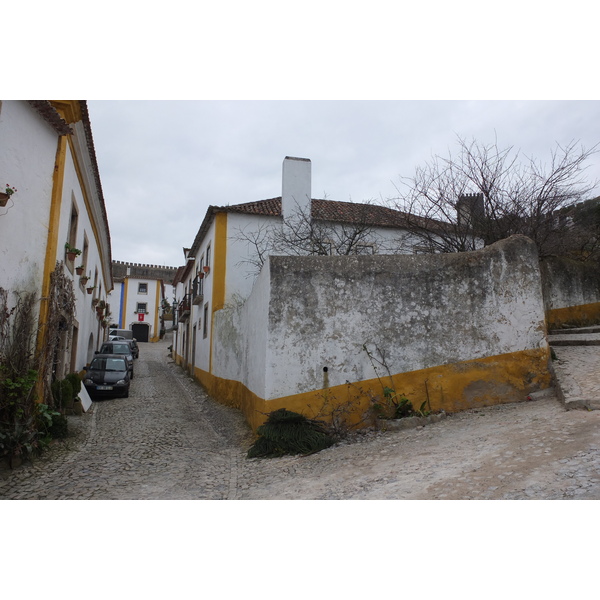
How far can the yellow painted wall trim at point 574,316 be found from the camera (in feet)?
38.4

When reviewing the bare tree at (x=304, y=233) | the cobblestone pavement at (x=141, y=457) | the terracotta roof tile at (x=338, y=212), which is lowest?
the cobblestone pavement at (x=141, y=457)

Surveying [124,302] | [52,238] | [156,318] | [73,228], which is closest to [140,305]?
[124,302]

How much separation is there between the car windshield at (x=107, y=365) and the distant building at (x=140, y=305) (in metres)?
26.2

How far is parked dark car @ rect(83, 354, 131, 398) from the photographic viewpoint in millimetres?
11641

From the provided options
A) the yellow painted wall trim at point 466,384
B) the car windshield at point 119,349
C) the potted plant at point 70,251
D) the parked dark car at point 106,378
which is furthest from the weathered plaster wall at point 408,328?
the car windshield at point 119,349

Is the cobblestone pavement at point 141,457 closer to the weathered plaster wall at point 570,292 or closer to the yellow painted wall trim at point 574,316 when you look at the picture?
the yellow painted wall trim at point 574,316

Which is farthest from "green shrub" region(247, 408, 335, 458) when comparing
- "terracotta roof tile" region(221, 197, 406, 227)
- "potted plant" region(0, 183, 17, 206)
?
"terracotta roof tile" region(221, 197, 406, 227)

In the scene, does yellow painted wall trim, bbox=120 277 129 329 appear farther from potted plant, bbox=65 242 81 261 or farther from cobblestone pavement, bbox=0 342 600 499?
cobblestone pavement, bbox=0 342 600 499

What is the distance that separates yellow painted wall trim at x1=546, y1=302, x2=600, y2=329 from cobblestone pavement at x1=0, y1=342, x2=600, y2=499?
3.51 metres

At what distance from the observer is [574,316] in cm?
1209

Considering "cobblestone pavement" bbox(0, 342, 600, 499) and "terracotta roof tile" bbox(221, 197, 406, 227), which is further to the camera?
"terracotta roof tile" bbox(221, 197, 406, 227)

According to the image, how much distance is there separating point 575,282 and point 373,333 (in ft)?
26.2

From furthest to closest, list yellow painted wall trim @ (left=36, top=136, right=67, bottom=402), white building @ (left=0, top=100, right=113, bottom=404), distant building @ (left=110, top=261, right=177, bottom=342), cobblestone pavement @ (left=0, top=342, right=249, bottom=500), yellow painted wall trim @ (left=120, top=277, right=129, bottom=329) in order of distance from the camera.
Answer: distant building @ (left=110, top=261, right=177, bottom=342), yellow painted wall trim @ (left=120, top=277, right=129, bottom=329), yellow painted wall trim @ (left=36, top=136, right=67, bottom=402), white building @ (left=0, top=100, right=113, bottom=404), cobblestone pavement @ (left=0, top=342, right=249, bottom=500)

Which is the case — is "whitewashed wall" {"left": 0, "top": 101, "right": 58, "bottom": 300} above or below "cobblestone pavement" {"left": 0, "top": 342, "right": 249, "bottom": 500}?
above
